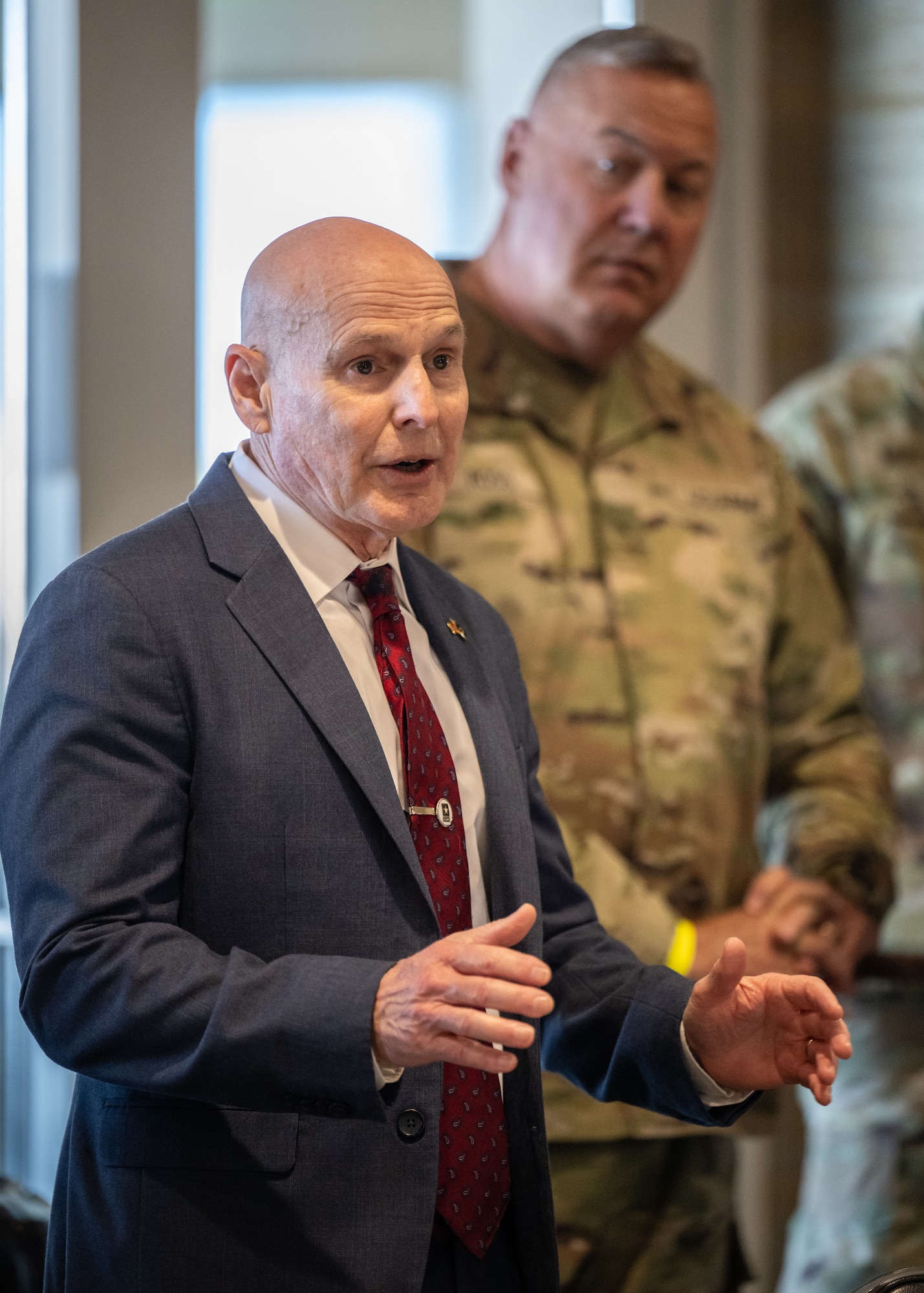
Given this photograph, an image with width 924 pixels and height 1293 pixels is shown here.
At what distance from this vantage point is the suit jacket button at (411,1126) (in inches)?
44.8

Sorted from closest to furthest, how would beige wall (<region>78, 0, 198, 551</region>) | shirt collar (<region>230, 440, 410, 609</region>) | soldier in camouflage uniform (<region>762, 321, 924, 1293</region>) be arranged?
shirt collar (<region>230, 440, 410, 609</region>), beige wall (<region>78, 0, 198, 551</region>), soldier in camouflage uniform (<region>762, 321, 924, 1293</region>)

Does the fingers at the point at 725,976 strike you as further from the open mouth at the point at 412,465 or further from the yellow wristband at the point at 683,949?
the yellow wristband at the point at 683,949

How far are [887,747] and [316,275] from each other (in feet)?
6.21

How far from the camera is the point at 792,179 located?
319cm

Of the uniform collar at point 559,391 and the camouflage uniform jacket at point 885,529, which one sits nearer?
the uniform collar at point 559,391

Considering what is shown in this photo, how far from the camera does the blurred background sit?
6.30 ft

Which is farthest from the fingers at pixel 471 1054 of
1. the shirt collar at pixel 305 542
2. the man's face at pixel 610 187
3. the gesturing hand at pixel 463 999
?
the man's face at pixel 610 187

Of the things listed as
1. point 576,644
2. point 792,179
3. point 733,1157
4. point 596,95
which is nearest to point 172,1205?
point 576,644

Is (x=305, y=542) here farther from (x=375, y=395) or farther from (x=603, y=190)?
(x=603, y=190)

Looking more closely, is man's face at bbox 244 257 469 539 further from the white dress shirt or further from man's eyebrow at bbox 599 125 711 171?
man's eyebrow at bbox 599 125 711 171

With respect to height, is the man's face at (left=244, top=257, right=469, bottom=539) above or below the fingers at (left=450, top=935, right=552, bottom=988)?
above

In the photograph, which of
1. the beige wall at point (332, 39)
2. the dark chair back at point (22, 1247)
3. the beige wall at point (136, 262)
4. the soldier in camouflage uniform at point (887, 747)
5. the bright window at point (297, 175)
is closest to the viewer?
the dark chair back at point (22, 1247)

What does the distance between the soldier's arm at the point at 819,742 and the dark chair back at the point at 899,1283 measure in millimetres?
1066

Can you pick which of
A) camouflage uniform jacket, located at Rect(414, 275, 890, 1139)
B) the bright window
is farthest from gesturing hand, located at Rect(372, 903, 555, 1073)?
the bright window
